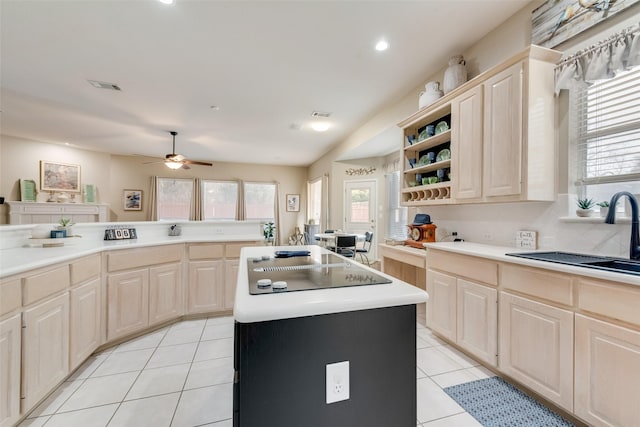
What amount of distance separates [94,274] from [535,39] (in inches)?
157

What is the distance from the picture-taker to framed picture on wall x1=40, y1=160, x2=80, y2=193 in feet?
18.2

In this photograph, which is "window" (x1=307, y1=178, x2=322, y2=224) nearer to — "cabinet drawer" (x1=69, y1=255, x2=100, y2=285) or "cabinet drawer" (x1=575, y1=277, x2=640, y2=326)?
"cabinet drawer" (x1=69, y1=255, x2=100, y2=285)

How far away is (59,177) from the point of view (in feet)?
18.9

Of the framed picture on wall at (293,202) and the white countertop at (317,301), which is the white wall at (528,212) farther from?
the framed picture on wall at (293,202)

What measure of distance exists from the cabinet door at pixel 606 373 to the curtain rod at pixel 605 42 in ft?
5.39

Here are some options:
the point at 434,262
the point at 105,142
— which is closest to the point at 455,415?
the point at 434,262

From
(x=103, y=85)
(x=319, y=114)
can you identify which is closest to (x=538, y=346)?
(x=319, y=114)

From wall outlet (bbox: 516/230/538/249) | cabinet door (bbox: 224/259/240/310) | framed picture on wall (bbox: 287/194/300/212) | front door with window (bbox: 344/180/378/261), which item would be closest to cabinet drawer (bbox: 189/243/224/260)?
cabinet door (bbox: 224/259/240/310)

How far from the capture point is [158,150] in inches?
254

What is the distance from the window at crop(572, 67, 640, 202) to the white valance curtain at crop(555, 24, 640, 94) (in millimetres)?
125

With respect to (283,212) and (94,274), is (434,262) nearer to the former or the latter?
(94,274)

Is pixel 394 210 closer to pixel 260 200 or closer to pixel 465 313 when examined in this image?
pixel 465 313

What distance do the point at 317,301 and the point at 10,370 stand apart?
72.3 inches

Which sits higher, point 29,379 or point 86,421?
point 29,379
